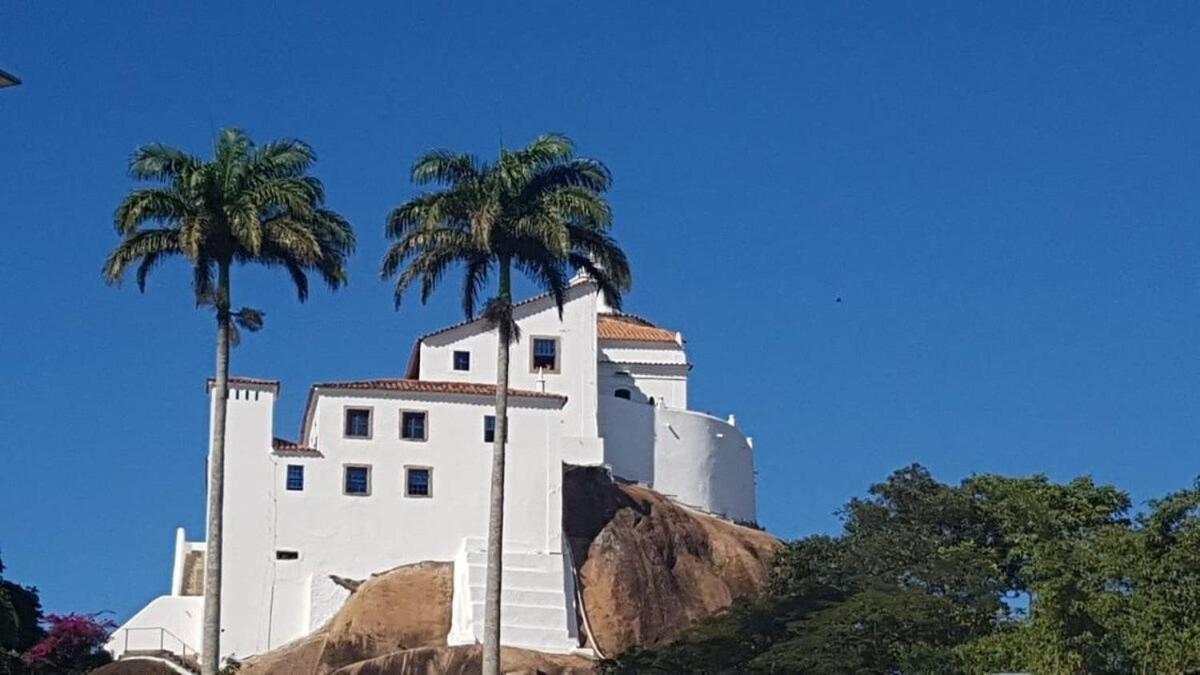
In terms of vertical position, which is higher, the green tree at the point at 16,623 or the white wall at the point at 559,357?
the white wall at the point at 559,357

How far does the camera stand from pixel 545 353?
7906 centimetres

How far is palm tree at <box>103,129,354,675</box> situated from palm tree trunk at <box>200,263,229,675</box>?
0.07ft

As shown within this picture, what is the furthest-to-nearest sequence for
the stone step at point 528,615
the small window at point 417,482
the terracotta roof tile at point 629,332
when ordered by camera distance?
the terracotta roof tile at point 629,332
the small window at point 417,482
the stone step at point 528,615

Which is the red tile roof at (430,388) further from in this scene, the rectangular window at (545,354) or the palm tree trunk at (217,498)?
the palm tree trunk at (217,498)

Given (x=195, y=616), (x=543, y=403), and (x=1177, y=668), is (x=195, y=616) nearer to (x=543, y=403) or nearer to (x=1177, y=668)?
(x=543, y=403)

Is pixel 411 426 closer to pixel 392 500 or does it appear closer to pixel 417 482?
pixel 417 482

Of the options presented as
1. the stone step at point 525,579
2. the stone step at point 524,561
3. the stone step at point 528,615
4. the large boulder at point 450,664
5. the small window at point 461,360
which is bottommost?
the large boulder at point 450,664

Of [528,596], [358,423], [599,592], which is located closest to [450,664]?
[528,596]

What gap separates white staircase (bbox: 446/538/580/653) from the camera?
66.9m

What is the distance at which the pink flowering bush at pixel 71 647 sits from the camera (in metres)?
63.1

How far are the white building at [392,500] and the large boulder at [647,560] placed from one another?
127 cm

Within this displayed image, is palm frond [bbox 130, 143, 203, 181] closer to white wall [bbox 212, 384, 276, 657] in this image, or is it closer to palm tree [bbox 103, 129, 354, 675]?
palm tree [bbox 103, 129, 354, 675]

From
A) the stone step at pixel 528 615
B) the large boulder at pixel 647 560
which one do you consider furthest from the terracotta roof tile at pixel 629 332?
the stone step at pixel 528 615

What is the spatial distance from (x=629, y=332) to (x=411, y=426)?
16837 millimetres
